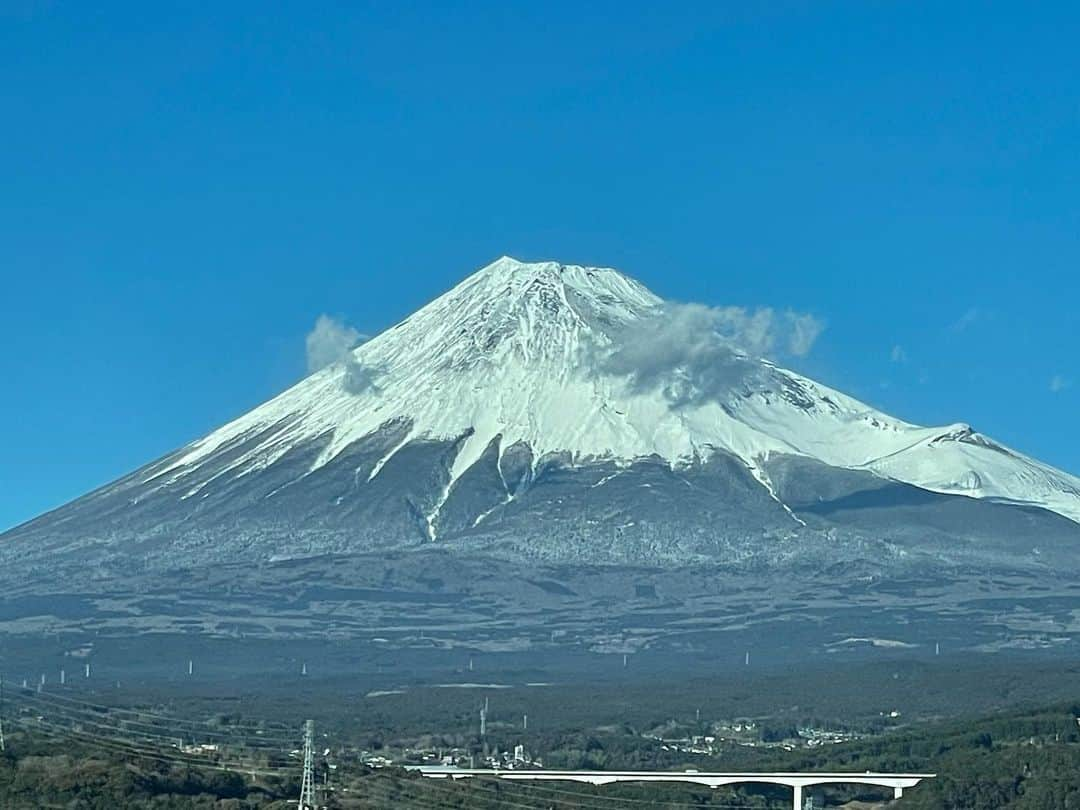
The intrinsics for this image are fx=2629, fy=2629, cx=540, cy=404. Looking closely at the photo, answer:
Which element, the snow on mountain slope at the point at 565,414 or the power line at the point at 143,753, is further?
the snow on mountain slope at the point at 565,414

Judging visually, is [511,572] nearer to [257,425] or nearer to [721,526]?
[721,526]

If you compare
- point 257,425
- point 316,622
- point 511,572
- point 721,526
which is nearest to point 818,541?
point 721,526

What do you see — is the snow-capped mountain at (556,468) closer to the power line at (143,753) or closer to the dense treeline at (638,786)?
the dense treeline at (638,786)

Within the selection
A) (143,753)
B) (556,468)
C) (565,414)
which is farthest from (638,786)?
(565,414)

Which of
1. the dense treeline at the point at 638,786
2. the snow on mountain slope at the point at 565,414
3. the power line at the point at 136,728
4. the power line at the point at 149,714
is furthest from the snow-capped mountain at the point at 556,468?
the dense treeline at the point at 638,786

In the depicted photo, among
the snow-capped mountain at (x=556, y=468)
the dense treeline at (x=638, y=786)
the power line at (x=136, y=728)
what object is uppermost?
the snow-capped mountain at (x=556, y=468)

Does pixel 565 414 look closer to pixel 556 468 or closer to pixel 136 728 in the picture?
pixel 556 468
